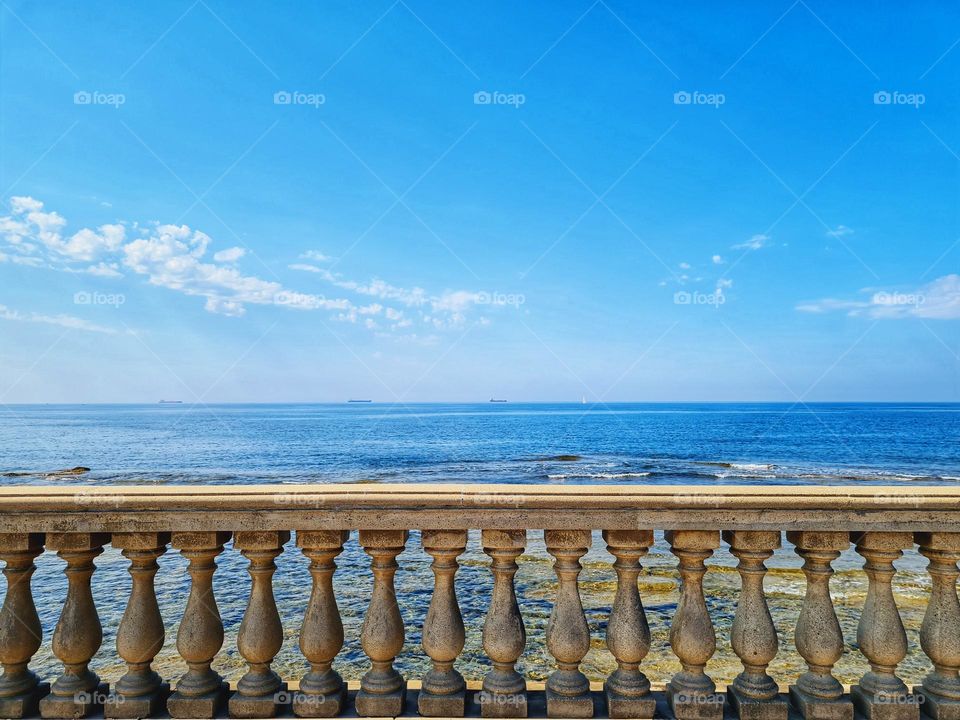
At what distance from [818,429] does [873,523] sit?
268 ft

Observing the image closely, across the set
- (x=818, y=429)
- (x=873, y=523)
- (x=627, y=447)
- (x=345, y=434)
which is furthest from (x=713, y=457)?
(x=873, y=523)

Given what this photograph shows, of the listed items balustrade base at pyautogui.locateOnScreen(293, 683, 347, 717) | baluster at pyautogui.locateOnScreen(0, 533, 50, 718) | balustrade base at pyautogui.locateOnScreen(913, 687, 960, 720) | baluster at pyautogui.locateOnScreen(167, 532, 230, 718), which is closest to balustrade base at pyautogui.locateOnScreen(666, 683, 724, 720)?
balustrade base at pyautogui.locateOnScreen(913, 687, 960, 720)

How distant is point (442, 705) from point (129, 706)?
1365 millimetres

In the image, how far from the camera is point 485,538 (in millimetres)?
2600

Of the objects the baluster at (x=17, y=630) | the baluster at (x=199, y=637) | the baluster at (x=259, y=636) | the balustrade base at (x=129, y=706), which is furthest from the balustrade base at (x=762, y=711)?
the baluster at (x=17, y=630)

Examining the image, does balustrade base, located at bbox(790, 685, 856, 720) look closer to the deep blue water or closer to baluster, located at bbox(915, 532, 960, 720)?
baluster, located at bbox(915, 532, 960, 720)

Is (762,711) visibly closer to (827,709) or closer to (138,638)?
(827,709)

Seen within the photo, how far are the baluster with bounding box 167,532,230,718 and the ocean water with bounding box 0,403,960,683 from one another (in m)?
3.80

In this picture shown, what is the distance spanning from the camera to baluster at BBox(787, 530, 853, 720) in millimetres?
2490

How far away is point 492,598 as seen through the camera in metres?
2.53

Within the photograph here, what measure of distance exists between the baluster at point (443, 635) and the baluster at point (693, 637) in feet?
3.13

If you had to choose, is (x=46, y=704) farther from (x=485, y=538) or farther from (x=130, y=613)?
(x=485, y=538)

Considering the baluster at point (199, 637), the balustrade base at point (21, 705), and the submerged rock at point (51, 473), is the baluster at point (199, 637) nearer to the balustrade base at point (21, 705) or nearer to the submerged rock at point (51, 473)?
the balustrade base at point (21, 705)

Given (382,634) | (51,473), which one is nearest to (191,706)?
(382,634)
